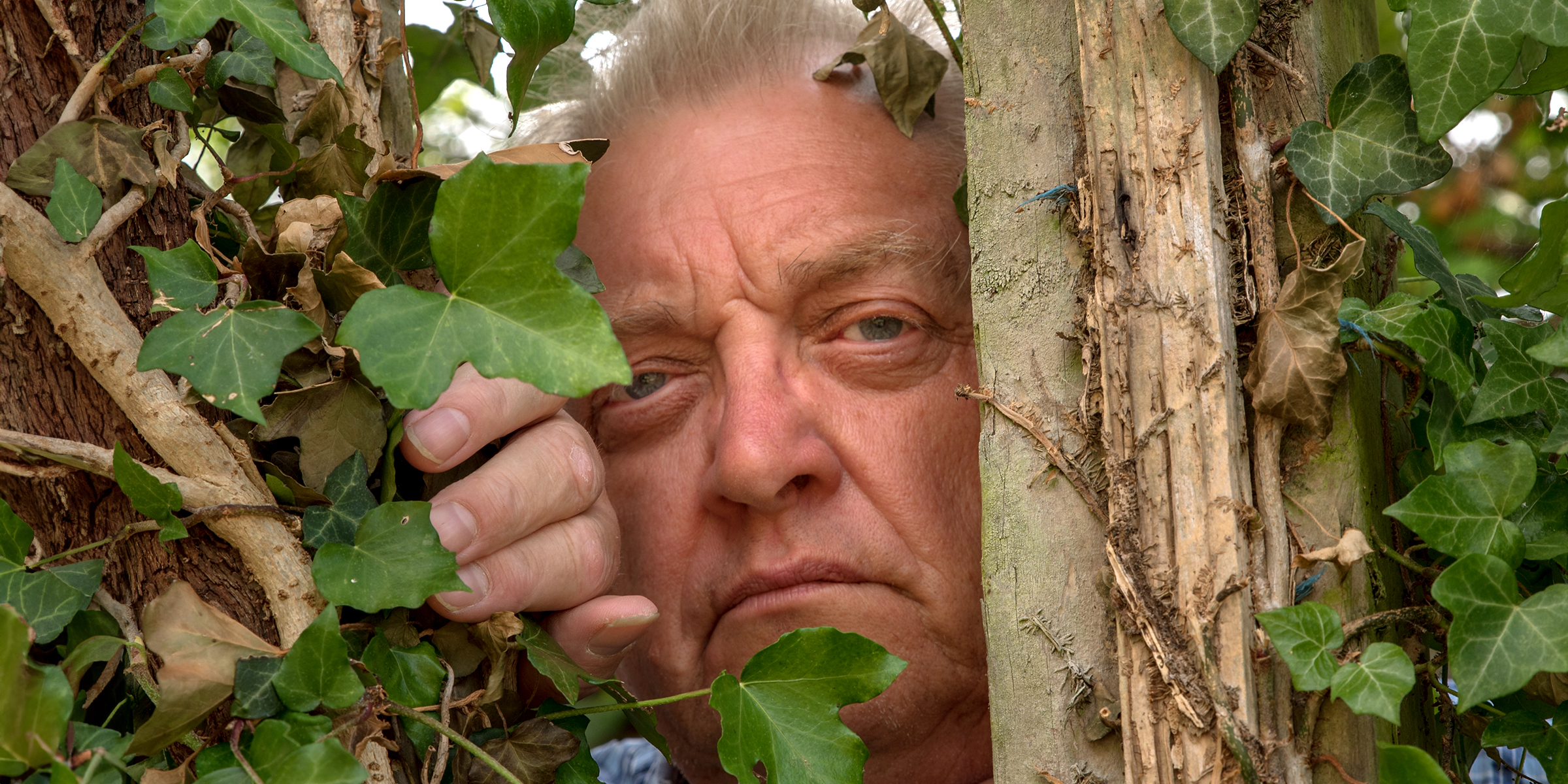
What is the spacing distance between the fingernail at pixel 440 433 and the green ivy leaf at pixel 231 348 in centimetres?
19

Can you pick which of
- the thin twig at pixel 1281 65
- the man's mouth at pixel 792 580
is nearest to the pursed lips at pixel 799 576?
the man's mouth at pixel 792 580

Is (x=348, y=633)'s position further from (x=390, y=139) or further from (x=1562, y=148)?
(x=1562, y=148)

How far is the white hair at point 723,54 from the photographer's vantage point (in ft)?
5.31

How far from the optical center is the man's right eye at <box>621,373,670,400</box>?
159cm

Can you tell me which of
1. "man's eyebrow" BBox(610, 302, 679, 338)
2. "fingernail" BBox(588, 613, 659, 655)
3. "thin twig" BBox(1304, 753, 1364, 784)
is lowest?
"thin twig" BBox(1304, 753, 1364, 784)

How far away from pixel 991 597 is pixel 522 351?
1.76 feet

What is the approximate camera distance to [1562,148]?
2.96m

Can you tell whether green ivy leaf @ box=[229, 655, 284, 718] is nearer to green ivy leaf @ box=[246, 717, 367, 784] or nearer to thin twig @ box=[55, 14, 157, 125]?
green ivy leaf @ box=[246, 717, 367, 784]

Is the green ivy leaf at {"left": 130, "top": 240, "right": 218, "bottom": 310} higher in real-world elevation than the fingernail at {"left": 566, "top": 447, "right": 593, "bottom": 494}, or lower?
higher

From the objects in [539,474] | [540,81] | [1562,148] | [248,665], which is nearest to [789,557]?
[539,474]

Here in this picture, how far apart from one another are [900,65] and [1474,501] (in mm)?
908

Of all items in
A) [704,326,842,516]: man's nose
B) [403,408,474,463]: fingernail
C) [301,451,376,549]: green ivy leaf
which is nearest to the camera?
[301,451,376,549]: green ivy leaf

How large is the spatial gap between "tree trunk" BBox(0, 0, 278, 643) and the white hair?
89 centimetres

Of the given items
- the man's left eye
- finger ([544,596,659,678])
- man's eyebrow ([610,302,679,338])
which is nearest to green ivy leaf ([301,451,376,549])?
finger ([544,596,659,678])
